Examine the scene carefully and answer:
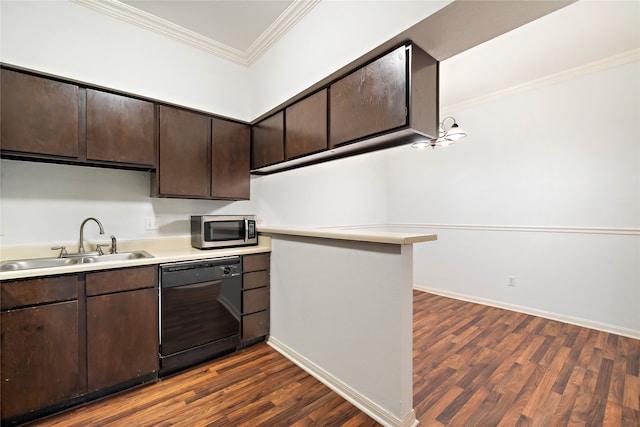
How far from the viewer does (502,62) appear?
9.21 ft

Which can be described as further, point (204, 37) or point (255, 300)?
point (204, 37)

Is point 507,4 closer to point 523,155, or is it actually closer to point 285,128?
point 285,128

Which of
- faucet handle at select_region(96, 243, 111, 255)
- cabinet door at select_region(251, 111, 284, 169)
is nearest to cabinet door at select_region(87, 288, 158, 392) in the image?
faucet handle at select_region(96, 243, 111, 255)

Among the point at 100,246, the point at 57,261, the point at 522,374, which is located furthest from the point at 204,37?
the point at 522,374

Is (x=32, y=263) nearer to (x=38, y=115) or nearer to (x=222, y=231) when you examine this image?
(x=38, y=115)

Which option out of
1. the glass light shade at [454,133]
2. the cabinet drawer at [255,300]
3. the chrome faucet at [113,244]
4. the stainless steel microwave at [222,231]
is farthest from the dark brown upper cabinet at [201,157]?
the glass light shade at [454,133]

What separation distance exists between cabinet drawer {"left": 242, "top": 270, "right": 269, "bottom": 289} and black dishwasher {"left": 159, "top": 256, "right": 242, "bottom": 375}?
0.05 metres

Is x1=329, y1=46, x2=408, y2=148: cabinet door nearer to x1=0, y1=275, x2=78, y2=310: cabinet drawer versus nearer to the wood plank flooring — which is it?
the wood plank flooring

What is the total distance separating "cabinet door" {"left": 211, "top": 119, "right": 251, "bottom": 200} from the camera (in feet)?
8.29

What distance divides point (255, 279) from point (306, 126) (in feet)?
4.75

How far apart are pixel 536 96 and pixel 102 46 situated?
14.7 feet

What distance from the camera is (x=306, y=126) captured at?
6.98 feet

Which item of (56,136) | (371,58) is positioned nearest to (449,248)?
(371,58)

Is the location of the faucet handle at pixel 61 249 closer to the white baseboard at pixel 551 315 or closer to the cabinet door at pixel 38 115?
the cabinet door at pixel 38 115
